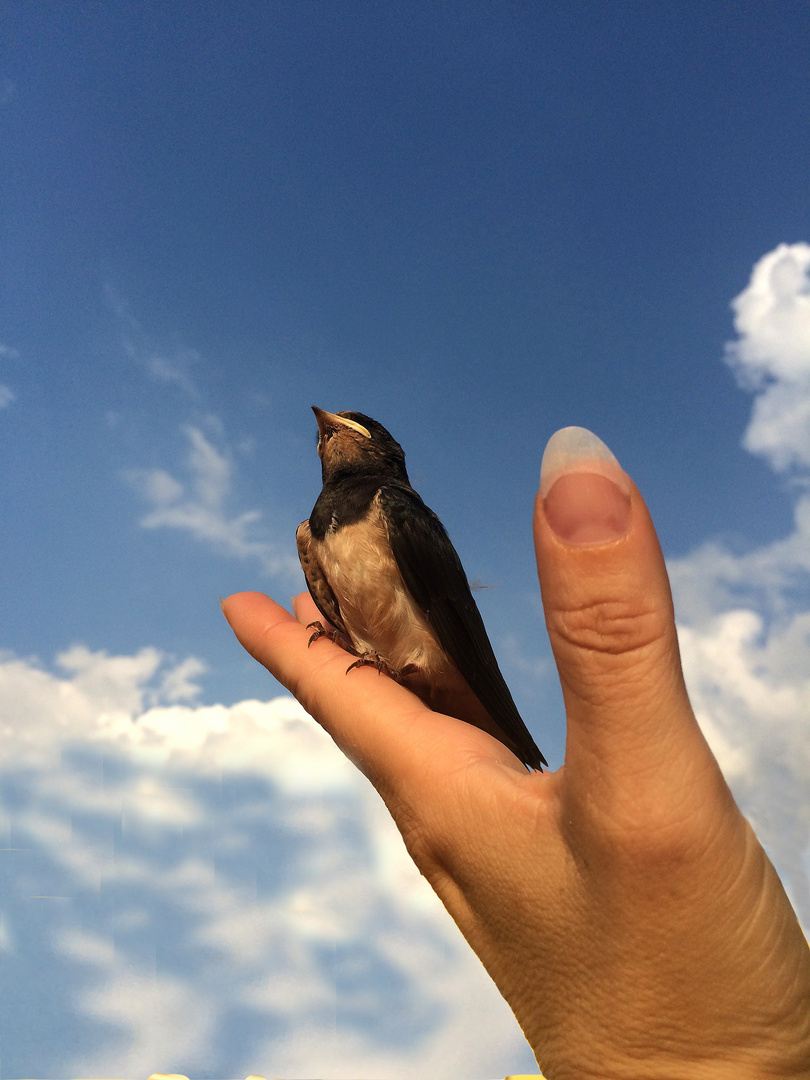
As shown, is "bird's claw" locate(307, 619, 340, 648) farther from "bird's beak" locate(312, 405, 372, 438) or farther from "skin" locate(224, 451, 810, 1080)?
"skin" locate(224, 451, 810, 1080)

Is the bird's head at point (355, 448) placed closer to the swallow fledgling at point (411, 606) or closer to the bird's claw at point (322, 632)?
the swallow fledgling at point (411, 606)

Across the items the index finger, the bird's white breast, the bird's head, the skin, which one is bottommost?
the skin

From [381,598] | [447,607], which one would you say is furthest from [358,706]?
[447,607]

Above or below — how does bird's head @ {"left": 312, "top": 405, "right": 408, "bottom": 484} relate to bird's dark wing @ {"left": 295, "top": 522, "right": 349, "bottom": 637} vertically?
above

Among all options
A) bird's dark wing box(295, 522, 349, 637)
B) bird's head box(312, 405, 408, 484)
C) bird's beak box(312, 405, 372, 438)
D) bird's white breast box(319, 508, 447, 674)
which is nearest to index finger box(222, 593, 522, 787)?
bird's dark wing box(295, 522, 349, 637)

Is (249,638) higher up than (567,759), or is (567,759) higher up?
(249,638)

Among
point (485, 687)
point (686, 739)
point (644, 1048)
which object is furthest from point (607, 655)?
point (485, 687)

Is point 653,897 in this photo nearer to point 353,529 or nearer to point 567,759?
point 567,759

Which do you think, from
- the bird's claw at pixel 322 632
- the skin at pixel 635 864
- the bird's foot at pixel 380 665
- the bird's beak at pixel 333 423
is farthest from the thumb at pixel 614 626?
the bird's beak at pixel 333 423
